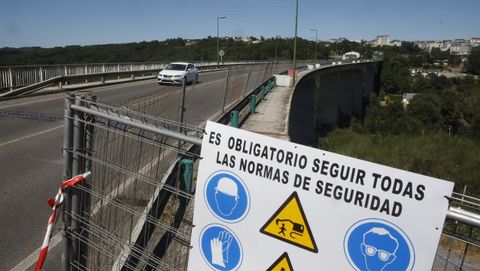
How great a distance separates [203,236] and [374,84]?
121 meters

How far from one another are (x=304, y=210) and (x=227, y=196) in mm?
438

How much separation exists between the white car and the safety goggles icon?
898 inches

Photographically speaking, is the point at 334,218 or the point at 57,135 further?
the point at 57,135

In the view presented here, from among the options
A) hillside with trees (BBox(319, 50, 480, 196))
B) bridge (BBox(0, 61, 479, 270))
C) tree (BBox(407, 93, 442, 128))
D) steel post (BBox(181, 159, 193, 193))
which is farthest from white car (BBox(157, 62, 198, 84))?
tree (BBox(407, 93, 442, 128))

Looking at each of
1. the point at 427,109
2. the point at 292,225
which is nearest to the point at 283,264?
the point at 292,225

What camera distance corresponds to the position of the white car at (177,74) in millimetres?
24875

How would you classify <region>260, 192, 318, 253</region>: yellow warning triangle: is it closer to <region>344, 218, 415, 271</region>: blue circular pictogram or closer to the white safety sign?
the white safety sign

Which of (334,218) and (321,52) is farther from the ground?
(321,52)

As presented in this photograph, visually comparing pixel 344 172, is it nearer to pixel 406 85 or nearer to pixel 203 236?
pixel 203 236

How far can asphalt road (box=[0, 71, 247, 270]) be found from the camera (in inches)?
200

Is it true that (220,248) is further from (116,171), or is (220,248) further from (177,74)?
(177,74)

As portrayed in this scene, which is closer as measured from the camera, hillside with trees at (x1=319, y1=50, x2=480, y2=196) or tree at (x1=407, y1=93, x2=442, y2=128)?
hillside with trees at (x1=319, y1=50, x2=480, y2=196)

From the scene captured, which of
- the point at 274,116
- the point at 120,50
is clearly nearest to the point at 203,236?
the point at 274,116

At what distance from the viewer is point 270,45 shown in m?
88.9
